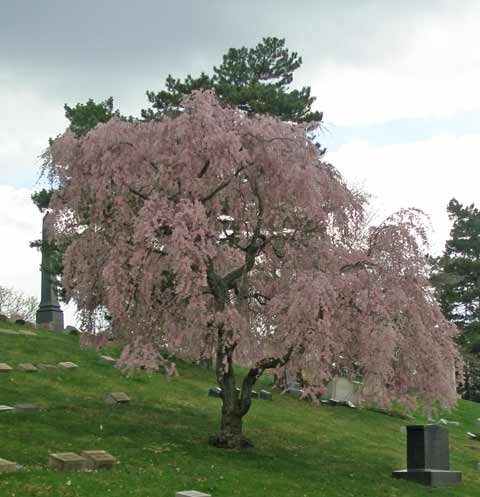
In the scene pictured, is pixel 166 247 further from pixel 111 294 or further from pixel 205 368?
pixel 205 368

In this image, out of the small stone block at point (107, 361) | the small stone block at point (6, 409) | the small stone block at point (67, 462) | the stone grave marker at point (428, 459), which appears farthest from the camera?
the small stone block at point (107, 361)

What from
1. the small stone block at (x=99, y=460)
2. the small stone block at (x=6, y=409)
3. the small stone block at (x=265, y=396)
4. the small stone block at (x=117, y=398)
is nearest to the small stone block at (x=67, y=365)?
the small stone block at (x=117, y=398)

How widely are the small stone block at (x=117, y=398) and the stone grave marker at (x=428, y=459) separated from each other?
8.34 meters

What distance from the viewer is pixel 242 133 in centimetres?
1836

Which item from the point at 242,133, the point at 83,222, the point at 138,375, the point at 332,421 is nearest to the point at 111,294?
the point at 83,222

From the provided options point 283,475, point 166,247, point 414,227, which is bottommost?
point 283,475

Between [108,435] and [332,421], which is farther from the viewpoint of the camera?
[332,421]

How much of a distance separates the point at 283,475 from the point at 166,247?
19.2 feet

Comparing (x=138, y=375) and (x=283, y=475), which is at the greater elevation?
(x=138, y=375)

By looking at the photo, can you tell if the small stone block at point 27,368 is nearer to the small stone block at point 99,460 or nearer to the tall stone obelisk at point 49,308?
the small stone block at point 99,460

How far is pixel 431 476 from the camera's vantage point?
1852 cm

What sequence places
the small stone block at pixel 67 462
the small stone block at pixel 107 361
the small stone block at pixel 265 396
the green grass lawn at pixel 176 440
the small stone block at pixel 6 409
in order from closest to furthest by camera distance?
the small stone block at pixel 67 462
the green grass lawn at pixel 176 440
the small stone block at pixel 6 409
the small stone block at pixel 107 361
the small stone block at pixel 265 396

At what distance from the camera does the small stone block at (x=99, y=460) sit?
13602 millimetres

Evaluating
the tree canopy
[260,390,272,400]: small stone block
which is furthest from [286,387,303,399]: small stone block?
the tree canopy
